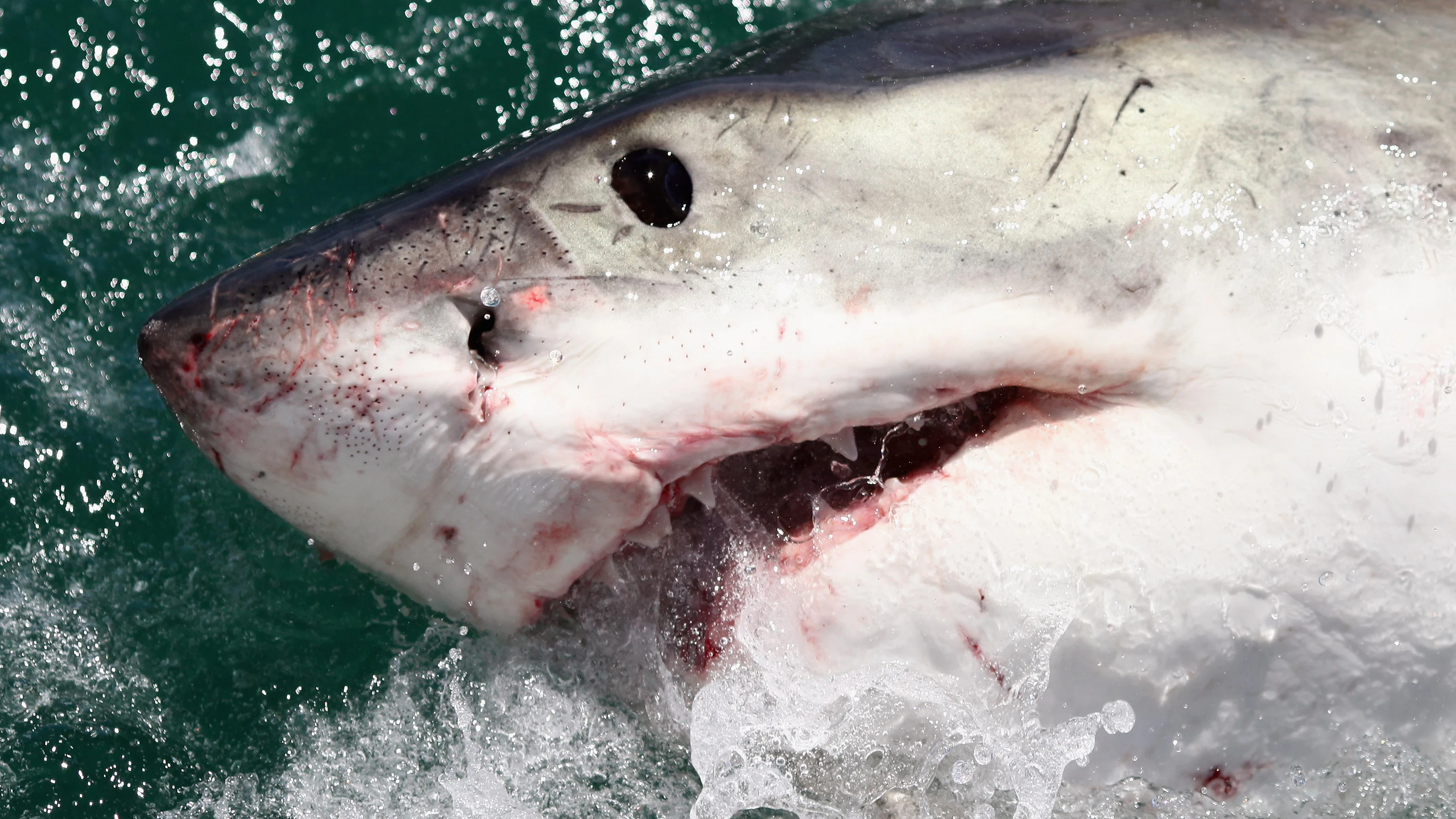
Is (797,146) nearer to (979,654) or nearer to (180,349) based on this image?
(979,654)

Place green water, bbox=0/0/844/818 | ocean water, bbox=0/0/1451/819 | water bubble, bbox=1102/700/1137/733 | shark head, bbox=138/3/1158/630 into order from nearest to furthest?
shark head, bbox=138/3/1158/630, water bubble, bbox=1102/700/1137/733, ocean water, bbox=0/0/1451/819, green water, bbox=0/0/844/818

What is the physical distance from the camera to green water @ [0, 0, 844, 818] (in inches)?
86.9

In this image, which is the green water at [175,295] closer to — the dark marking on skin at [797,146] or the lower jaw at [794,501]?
the lower jaw at [794,501]

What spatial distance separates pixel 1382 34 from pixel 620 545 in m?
1.10

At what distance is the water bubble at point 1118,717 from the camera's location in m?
1.49

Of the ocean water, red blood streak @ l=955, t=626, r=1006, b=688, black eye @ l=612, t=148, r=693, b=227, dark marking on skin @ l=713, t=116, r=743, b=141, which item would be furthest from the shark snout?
red blood streak @ l=955, t=626, r=1006, b=688

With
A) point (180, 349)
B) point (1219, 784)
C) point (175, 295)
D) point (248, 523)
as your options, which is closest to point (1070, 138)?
point (1219, 784)

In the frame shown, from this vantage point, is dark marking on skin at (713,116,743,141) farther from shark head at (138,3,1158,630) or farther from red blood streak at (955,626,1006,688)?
red blood streak at (955,626,1006,688)

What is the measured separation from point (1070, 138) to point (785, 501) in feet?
1.70

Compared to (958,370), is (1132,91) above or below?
above

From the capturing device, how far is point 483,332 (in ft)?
4.50

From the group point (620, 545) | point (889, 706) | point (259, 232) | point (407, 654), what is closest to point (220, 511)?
point (407, 654)

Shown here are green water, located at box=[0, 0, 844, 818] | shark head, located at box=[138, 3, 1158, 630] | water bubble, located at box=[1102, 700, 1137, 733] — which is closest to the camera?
shark head, located at box=[138, 3, 1158, 630]

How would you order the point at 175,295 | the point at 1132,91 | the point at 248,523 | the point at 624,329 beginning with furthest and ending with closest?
the point at 175,295 < the point at 248,523 < the point at 1132,91 < the point at 624,329
